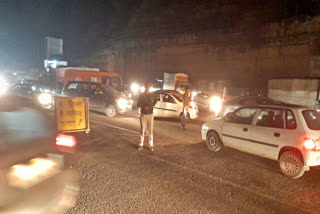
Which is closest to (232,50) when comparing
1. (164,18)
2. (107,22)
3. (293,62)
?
(293,62)

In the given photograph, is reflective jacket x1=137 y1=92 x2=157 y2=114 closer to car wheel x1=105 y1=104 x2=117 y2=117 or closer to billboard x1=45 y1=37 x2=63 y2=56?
car wheel x1=105 y1=104 x2=117 y2=117

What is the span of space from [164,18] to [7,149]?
120 feet

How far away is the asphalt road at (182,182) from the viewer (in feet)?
13.8

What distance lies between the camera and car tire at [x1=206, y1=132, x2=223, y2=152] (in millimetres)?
7339

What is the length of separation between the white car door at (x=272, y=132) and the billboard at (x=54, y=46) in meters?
63.2

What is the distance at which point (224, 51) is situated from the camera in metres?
29.9

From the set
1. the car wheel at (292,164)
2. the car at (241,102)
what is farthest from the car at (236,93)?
the car wheel at (292,164)

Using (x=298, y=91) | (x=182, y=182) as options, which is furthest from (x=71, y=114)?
(x=298, y=91)

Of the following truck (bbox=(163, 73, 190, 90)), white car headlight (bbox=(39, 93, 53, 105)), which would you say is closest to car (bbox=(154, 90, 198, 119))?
white car headlight (bbox=(39, 93, 53, 105))

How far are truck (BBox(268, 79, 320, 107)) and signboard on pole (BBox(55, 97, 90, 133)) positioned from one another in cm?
1339

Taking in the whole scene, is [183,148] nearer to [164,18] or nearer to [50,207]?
[50,207]

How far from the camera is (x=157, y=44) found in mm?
36438

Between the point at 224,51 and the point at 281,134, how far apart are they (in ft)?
84.5

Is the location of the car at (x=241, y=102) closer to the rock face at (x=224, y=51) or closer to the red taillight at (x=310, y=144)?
the red taillight at (x=310, y=144)
